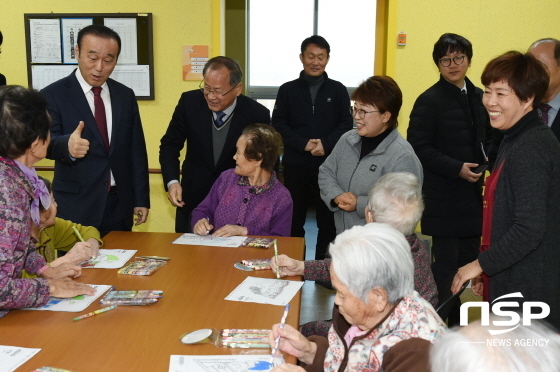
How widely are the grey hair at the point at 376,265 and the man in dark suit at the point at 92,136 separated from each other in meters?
2.01

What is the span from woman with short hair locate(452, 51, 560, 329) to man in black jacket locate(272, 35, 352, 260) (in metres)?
2.34

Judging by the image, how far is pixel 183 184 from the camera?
12.5ft

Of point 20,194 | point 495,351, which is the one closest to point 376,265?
point 495,351

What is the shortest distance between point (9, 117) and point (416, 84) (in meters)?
4.15

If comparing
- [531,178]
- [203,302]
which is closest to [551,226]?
[531,178]

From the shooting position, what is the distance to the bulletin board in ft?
17.0

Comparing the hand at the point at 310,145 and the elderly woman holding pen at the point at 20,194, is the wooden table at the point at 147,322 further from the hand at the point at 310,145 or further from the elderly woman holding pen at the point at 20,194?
the hand at the point at 310,145

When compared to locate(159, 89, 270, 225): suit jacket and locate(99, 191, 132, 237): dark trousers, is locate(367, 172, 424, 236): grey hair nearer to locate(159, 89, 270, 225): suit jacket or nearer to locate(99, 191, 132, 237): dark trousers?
locate(159, 89, 270, 225): suit jacket

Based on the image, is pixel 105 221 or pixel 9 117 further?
pixel 105 221

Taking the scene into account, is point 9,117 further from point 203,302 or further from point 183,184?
point 183,184

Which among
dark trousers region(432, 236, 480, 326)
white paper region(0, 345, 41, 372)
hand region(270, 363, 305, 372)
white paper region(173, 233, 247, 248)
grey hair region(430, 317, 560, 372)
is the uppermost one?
grey hair region(430, 317, 560, 372)

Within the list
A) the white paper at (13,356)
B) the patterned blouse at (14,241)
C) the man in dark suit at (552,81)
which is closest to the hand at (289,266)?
the patterned blouse at (14,241)

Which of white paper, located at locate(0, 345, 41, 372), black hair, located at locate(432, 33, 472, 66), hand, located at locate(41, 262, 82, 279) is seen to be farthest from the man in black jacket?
white paper, located at locate(0, 345, 41, 372)

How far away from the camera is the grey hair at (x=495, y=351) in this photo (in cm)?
94
